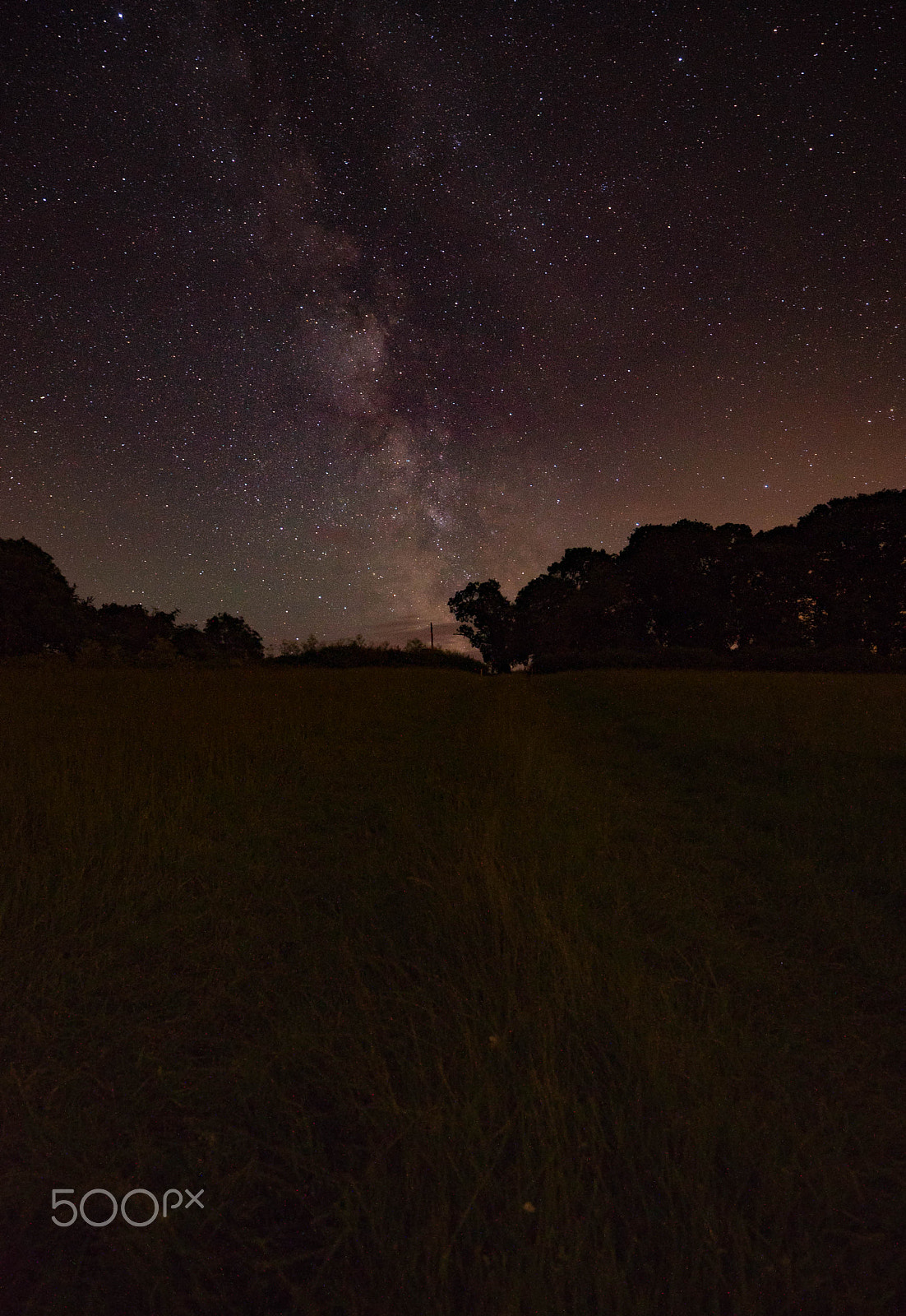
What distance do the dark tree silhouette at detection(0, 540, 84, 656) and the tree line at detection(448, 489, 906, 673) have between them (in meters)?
39.2

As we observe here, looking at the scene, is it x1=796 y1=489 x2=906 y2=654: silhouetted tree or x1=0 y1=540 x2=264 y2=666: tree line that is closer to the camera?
x1=0 y1=540 x2=264 y2=666: tree line

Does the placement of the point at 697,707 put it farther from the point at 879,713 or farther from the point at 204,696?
the point at 204,696

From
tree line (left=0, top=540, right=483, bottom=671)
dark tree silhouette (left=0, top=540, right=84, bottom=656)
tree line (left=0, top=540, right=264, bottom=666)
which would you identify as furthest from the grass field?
dark tree silhouette (left=0, top=540, right=84, bottom=656)

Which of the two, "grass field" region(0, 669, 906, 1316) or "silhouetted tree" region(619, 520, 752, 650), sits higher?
"silhouetted tree" region(619, 520, 752, 650)

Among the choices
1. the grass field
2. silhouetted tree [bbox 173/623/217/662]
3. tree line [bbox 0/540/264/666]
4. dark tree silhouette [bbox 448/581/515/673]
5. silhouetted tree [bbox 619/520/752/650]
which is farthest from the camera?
dark tree silhouette [bbox 448/581/515/673]

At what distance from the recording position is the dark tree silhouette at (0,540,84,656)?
33.6 metres

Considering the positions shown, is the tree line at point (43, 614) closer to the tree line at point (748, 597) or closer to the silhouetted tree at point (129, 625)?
the silhouetted tree at point (129, 625)

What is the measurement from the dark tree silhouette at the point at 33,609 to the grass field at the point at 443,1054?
3788 cm

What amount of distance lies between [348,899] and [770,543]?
5384 centimetres

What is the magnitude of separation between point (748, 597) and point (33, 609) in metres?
58.4

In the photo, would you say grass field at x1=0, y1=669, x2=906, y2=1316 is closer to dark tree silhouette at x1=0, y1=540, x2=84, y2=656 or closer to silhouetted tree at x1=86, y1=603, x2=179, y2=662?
dark tree silhouette at x1=0, y1=540, x2=84, y2=656

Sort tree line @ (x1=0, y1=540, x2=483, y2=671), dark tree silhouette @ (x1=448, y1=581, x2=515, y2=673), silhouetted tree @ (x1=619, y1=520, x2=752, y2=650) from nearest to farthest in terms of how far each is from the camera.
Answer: tree line @ (x1=0, y1=540, x2=483, y2=671)
silhouetted tree @ (x1=619, y1=520, x2=752, y2=650)
dark tree silhouette @ (x1=448, y1=581, x2=515, y2=673)

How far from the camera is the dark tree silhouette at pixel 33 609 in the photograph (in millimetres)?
33625

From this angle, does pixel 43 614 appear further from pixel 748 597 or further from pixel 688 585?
pixel 748 597
